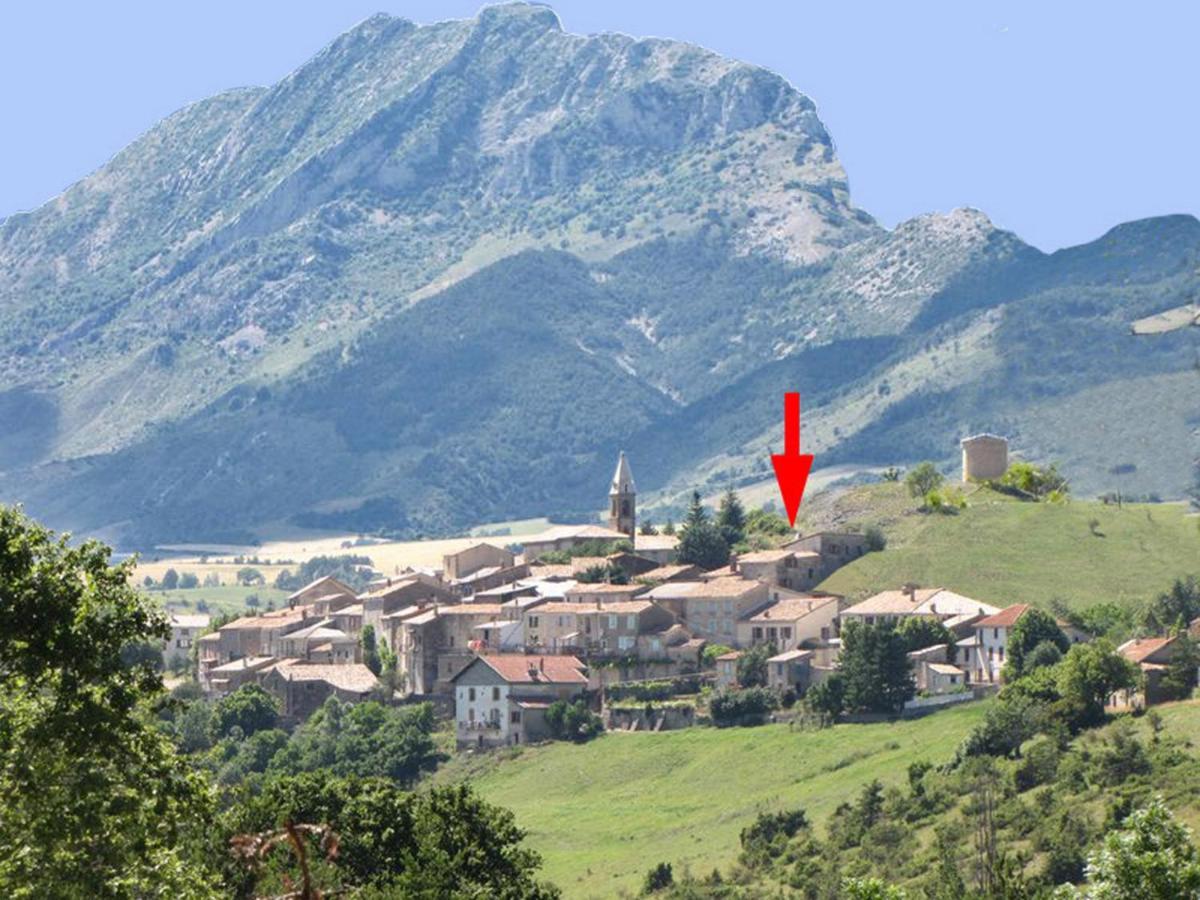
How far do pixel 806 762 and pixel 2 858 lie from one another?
103013 millimetres

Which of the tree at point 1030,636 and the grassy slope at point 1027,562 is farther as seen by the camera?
the grassy slope at point 1027,562

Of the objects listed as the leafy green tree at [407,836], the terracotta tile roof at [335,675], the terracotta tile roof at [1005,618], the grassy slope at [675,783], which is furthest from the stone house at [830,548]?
the leafy green tree at [407,836]

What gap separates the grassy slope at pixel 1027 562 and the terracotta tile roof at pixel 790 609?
6.96 m

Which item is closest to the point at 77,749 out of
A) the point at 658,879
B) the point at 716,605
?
the point at 658,879

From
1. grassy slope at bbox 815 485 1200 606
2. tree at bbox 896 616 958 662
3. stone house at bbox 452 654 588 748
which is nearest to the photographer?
tree at bbox 896 616 958 662

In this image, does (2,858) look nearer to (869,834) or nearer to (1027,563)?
(869,834)

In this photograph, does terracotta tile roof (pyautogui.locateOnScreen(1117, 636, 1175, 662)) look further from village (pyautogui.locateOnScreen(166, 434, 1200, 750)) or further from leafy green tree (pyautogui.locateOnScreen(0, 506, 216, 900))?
leafy green tree (pyautogui.locateOnScreen(0, 506, 216, 900))

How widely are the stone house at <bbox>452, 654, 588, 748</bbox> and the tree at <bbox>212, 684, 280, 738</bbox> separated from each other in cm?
1426

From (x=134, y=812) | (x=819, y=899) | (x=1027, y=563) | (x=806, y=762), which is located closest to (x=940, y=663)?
(x=806, y=762)

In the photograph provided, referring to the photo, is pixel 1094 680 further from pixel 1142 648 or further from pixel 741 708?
pixel 741 708

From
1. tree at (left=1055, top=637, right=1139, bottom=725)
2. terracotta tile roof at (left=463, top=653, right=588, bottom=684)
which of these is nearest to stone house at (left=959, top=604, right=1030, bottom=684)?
tree at (left=1055, top=637, right=1139, bottom=725)

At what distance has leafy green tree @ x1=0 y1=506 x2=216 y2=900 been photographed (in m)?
47.7

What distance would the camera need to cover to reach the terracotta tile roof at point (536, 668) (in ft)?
558

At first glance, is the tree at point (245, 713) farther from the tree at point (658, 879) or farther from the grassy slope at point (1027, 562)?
the tree at point (658, 879)
